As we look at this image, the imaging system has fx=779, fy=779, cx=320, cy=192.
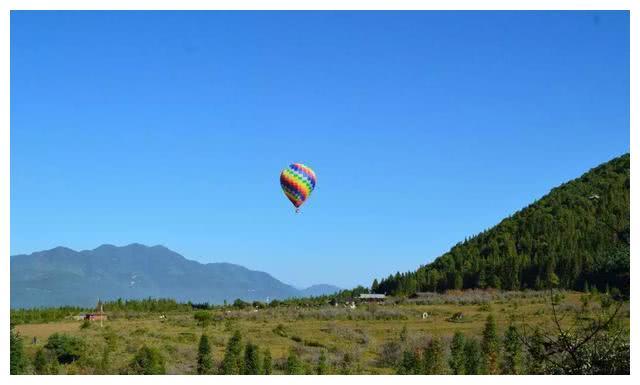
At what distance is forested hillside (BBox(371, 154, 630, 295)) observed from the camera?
55500mm

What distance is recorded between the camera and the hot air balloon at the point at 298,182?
42062 mm

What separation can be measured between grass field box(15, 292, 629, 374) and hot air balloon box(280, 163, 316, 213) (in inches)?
274

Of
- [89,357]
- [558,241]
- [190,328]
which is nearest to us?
[89,357]

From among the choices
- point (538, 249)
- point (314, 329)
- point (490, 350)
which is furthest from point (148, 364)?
point (538, 249)

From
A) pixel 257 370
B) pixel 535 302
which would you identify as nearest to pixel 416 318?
pixel 535 302

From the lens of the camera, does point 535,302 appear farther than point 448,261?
No

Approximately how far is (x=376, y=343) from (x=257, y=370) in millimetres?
11881

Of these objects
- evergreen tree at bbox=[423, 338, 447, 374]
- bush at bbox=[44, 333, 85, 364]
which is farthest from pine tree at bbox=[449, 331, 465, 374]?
bush at bbox=[44, 333, 85, 364]

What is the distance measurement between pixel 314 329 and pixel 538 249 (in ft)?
98.6

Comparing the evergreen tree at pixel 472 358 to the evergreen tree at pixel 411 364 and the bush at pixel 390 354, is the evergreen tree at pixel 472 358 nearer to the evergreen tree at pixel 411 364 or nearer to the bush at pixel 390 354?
the evergreen tree at pixel 411 364

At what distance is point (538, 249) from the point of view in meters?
63.6
